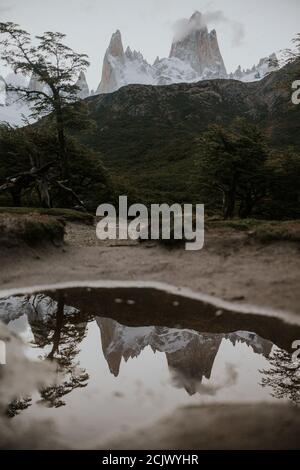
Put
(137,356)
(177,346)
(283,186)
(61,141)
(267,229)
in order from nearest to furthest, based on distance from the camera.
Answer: (137,356) < (177,346) < (267,229) < (283,186) < (61,141)

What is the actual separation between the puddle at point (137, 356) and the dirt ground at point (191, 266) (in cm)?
106

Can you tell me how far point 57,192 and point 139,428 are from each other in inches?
1099

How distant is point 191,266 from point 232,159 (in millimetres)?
13637

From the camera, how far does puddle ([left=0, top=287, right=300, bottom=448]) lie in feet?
15.4

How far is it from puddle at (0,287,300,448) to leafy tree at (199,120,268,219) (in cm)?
1649

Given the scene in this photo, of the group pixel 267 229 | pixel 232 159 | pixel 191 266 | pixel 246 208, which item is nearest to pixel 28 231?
pixel 191 266

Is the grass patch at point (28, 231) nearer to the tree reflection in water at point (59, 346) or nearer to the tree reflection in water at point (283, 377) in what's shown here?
the tree reflection in water at point (59, 346)

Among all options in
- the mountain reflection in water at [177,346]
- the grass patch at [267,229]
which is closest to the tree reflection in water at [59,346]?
the mountain reflection in water at [177,346]

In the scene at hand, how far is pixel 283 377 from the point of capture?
549 centimetres

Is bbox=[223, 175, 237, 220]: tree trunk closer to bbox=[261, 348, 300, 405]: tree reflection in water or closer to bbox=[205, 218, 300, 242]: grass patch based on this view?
bbox=[205, 218, 300, 242]: grass patch

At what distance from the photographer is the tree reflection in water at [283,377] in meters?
5.04

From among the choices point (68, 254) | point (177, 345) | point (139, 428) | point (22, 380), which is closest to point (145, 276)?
point (68, 254)

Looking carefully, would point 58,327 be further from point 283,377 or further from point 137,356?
point 283,377

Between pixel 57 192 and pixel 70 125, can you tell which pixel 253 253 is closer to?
pixel 70 125
